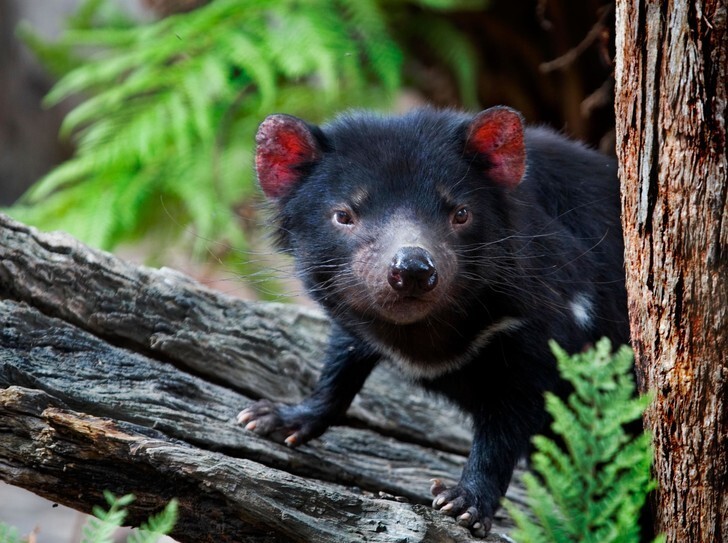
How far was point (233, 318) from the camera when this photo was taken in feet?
13.0

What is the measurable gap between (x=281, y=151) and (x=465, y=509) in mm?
1398

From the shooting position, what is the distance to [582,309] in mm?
3383

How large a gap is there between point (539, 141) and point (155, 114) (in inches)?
128

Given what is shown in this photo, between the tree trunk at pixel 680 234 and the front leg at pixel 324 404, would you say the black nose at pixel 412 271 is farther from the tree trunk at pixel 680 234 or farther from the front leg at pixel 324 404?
the front leg at pixel 324 404

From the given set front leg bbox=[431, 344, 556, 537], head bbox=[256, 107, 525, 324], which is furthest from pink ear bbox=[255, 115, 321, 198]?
front leg bbox=[431, 344, 556, 537]

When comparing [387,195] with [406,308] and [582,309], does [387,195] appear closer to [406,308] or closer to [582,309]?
[406,308]

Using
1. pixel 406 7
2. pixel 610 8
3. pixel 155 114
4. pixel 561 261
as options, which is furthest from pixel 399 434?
pixel 406 7

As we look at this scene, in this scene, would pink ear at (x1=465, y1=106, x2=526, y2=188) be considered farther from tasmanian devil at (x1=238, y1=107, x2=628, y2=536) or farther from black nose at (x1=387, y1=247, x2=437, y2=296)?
black nose at (x1=387, y1=247, x2=437, y2=296)

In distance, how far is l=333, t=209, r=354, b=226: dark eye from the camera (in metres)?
3.08

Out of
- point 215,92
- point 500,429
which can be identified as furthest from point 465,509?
point 215,92

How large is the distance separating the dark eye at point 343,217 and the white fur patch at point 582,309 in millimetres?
883

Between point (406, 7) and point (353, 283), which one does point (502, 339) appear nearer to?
point (353, 283)

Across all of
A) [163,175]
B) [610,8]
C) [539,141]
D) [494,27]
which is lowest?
[539,141]

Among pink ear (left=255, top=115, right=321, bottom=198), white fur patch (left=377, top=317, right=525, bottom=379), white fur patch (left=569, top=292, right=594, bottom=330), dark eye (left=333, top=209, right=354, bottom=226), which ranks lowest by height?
white fur patch (left=377, top=317, right=525, bottom=379)
